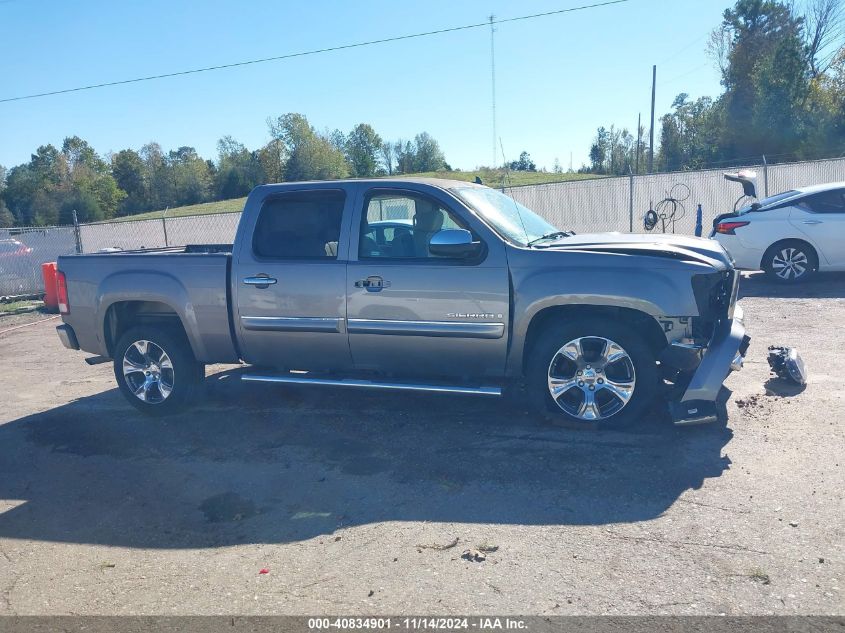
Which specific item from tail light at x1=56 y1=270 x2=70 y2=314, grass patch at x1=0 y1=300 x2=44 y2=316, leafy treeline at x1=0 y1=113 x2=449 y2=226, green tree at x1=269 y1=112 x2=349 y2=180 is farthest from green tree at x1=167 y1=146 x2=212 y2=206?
tail light at x1=56 y1=270 x2=70 y2=314

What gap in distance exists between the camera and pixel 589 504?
4289 millimetres

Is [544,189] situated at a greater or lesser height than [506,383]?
greater

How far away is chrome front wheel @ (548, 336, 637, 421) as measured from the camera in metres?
5.33

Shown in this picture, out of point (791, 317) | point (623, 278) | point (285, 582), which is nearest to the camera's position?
point (285, 582)

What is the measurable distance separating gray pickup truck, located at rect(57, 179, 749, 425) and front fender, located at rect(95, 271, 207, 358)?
0.04 ft

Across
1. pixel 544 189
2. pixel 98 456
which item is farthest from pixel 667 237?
pixel 544 189

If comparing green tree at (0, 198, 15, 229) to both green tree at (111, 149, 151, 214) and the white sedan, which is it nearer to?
green tree at (111, 149, 151, 214)

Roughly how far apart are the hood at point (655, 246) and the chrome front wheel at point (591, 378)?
27.4 inches

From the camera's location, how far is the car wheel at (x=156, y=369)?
6535mm

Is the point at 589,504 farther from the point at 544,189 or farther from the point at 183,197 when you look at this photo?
the point at 183,197

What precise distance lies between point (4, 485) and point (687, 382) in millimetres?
5056

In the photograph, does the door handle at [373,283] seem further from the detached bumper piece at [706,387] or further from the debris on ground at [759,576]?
the debris on ground at [759,576]

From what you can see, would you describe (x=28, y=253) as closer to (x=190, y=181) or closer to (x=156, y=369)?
(x=156, y=369)

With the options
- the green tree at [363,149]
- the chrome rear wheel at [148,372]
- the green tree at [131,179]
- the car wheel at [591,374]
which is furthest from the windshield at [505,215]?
the green tree at [131,179]
